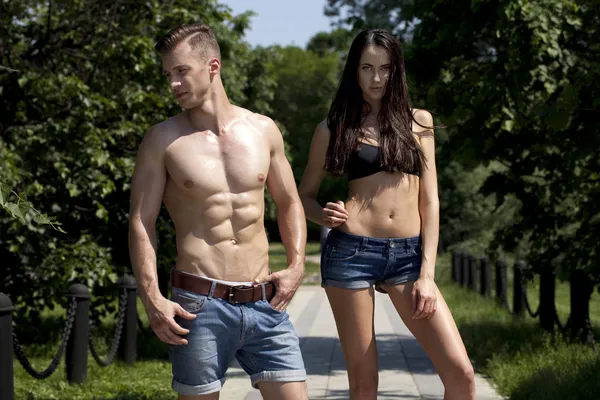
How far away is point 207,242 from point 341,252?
924mm

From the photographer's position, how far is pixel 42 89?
451 inches

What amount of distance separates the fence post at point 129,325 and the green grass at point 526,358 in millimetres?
3336

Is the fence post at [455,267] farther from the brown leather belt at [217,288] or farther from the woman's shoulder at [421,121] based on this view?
the brown leather belt at [217,288]

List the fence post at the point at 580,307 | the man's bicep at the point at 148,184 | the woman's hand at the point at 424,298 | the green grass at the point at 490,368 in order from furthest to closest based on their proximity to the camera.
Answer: the fence post at the point at 580,307 < the green grass at the point at 490,368 < the woman's hand at the point at 424,298 < the man's bicep at the point at 148,184

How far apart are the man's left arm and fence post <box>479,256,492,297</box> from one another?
49.9 feet

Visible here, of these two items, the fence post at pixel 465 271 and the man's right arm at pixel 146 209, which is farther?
the fence post at pixel 465 271

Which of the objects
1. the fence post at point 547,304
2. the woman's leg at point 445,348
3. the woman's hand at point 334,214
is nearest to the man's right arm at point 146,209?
the woman's hand at point 334,214

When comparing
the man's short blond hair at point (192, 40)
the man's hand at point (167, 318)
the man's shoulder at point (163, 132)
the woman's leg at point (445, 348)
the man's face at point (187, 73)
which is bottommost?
the woman's leg at point (445, 348)

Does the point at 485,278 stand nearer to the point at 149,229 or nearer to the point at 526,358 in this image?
the point at 526,358

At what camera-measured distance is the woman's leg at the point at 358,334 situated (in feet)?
16.1

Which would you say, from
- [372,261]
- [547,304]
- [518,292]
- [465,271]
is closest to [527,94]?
[547,304]

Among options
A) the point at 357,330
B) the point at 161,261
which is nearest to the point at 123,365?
the point at 161,261

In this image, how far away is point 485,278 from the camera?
1980 cm

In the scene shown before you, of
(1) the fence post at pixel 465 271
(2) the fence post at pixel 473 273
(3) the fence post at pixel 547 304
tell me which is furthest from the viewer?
(1) the fence post at pixel 465 271
